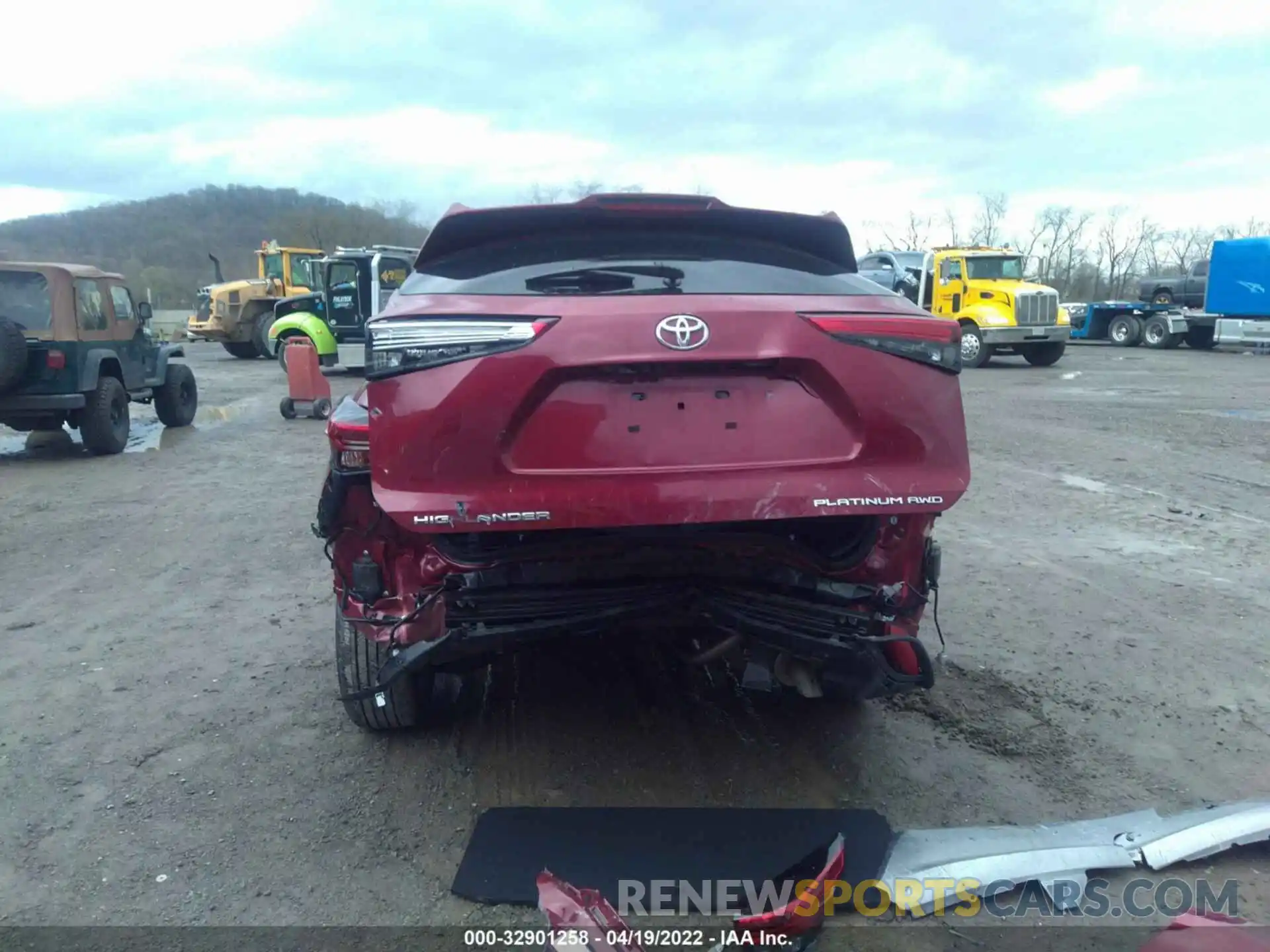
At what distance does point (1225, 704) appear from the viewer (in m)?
4.11

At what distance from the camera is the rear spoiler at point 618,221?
3248mm

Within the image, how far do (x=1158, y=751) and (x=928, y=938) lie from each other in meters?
1.57

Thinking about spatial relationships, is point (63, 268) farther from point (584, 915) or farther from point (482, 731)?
point (584, 915)

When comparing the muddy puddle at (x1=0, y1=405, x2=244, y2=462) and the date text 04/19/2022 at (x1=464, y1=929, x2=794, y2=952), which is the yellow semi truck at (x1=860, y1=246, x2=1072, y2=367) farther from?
the date text 04/19/2022 at (x1=464, y1=929, x2=794, y2=952)

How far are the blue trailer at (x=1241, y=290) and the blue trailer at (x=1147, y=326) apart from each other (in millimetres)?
580

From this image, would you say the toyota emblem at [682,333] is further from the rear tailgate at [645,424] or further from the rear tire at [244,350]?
the rear tire at [244,350]

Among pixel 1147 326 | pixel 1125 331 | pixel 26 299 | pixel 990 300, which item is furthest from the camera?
pixel 1125 331

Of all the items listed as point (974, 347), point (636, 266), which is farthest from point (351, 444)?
point (974, 347)

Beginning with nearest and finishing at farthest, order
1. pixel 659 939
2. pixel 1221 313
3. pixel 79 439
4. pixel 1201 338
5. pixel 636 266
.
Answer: pixel 659 939
pixel 636 266
pixel 79 439
pixel 1221 313
pixel 1201 338

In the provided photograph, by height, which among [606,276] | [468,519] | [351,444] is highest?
[606,276]

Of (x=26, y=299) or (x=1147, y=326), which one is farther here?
(x=1147, y=326)

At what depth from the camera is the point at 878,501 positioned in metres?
2.83

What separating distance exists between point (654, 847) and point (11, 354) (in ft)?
30.0

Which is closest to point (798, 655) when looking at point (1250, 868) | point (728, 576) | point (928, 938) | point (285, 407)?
point (728, 576)
